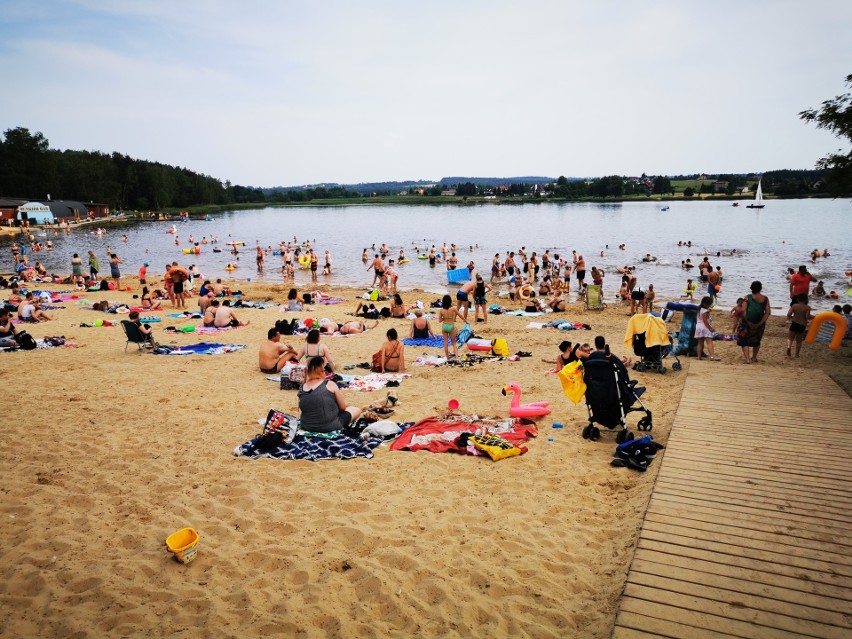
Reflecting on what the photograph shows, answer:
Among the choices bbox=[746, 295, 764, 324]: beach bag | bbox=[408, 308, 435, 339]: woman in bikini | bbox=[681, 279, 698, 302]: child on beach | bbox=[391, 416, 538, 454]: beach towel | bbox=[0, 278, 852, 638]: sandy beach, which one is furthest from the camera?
bbox=[681, 279, 698, 302]: child on beach

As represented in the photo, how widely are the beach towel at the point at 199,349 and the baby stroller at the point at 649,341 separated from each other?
8.86 metres

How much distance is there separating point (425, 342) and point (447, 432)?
20.8 ft

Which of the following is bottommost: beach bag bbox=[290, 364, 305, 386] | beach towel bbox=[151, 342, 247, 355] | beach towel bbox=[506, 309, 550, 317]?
beach towel bbox=[506, 309, 550, 317]

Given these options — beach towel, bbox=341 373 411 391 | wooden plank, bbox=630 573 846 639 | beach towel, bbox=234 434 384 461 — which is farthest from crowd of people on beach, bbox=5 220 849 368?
wooden plank, bbox=630 573 846 639

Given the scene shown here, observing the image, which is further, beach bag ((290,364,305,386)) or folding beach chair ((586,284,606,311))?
folding beach chair ((586,284,606,311))

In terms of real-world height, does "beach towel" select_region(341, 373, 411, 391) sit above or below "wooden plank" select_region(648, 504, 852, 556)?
below

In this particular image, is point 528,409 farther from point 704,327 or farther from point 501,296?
point 501,296

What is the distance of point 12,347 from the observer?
1169 cm

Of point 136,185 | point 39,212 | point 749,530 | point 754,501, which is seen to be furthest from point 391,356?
point 136,185

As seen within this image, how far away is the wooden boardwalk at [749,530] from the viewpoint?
10.9ft

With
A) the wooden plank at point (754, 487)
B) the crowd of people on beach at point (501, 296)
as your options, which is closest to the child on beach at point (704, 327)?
the crowd of people on beach at point (501, 296)

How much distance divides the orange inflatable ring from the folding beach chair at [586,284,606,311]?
738 centimetres

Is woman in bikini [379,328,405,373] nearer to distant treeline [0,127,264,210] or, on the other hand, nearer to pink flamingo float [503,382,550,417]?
pink flamingo float [503,382,550,417]

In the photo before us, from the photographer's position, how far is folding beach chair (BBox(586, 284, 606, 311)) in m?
18.2
